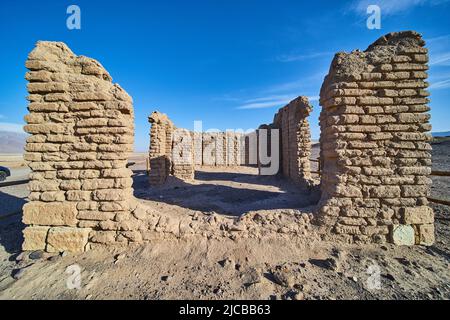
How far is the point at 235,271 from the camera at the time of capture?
2580 mm

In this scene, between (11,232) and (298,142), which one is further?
(298,142)

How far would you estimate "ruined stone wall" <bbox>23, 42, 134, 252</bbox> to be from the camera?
293cm

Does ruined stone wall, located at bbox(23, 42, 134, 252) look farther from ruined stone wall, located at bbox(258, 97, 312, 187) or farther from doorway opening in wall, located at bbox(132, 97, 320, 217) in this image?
ruined stone wall, located at bbox(258, 97, 312, 187)

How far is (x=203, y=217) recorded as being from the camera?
11.1ft

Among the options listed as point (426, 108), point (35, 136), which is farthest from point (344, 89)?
point (35, 136)

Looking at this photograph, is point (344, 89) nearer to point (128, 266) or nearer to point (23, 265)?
point (128, 266)

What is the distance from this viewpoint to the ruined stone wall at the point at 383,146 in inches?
115

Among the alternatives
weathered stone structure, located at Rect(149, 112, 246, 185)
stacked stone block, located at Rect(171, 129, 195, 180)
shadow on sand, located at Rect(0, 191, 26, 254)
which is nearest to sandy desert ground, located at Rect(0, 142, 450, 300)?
shadow on sand, located at Rect(0, 191, 26, 254)

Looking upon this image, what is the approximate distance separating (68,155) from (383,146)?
499 cm

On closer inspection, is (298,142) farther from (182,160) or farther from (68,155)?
(68,155)

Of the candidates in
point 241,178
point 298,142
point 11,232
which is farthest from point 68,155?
point 241,178

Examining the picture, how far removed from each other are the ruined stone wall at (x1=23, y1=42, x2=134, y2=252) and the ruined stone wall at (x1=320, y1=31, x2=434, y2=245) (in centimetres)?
351

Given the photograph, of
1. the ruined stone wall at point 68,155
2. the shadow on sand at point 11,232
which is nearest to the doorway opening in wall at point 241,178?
the ruined stone wall at point 68,155

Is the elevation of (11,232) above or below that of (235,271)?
above
